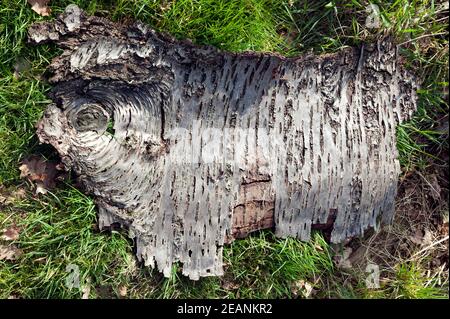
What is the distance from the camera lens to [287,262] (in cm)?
263

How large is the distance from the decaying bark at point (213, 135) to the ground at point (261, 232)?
0.45 feet

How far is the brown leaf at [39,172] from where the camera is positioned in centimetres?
241

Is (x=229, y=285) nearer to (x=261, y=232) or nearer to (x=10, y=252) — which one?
(x=261, y=232)

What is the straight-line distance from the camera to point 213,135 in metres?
2.41

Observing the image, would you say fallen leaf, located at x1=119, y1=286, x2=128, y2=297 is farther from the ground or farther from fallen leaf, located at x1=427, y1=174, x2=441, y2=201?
fallen leaf, located at x1=427, y1=174, x2=441, y2=201

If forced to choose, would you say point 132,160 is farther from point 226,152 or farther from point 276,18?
point 276,18

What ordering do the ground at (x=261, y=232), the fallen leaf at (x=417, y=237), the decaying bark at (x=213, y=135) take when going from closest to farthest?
1. the decaying bark at (x=213, y=135)
2. the ground at (x=261, y=232)
3. the fallen leaf at (x=417, y=237)

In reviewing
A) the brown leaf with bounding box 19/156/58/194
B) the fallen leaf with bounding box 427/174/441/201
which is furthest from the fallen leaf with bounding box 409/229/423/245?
the brown leaf with bounding box 19/156/58/194

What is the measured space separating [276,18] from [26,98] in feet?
5.26

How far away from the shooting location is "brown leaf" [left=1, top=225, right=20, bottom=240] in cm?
244

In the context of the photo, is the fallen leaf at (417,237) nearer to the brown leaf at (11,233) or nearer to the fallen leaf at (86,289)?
the fallen leaf at (86,289)

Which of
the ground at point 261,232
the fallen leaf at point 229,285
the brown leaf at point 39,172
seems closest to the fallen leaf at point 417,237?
the ground at point 261,232

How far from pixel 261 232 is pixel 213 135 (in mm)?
700
